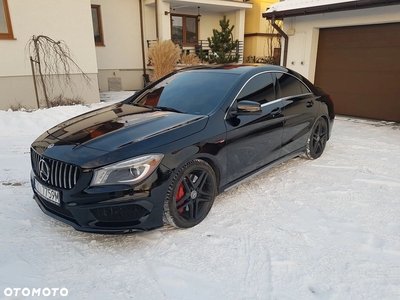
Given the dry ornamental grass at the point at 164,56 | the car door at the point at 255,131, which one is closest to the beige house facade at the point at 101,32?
the dry ornamental grass at the point at 164,56

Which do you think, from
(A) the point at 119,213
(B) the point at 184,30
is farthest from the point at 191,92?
(B) the point at 184,30

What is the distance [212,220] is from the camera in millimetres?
3215

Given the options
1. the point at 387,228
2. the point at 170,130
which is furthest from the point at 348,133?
the point at 170,130

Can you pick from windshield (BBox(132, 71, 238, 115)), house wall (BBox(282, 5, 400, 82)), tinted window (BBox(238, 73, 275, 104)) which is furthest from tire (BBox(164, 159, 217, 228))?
house wall (BBox(282, 5, 400, 82))

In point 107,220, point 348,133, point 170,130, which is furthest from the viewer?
point 348,133

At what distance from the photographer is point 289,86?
14.4 feet

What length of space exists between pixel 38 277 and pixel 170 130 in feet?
5.26

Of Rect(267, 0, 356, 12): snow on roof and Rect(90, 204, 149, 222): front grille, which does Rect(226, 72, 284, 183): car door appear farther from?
Rect(267, 0, 356, 12): snow on roof

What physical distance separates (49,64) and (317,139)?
7.94 meters

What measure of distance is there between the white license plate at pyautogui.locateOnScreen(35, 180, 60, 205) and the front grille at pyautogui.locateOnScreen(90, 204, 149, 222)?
38 cm

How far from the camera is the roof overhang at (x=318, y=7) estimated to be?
689 cm

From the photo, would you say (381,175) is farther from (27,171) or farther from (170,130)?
(27,171)

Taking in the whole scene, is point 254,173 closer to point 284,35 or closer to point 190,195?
point 190,195

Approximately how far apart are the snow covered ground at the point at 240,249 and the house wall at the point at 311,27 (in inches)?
198
